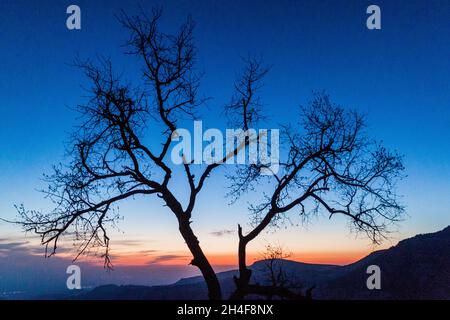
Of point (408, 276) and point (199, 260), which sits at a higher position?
point (199, 260)

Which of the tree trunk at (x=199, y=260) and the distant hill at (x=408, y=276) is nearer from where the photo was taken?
the tree trunk at (x=199, y=260)

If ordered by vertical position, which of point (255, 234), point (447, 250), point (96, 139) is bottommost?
point (447, 250)

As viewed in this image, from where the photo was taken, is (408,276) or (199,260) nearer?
(199,260)

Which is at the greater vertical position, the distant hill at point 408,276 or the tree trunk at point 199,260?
the tree trunk at point 199,260

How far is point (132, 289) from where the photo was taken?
146500 millimetres

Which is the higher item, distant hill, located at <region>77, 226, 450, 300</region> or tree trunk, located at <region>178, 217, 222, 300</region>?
tree trunk, located at <region>178, 217, 222, 300</region>

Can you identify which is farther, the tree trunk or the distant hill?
the distant hill
